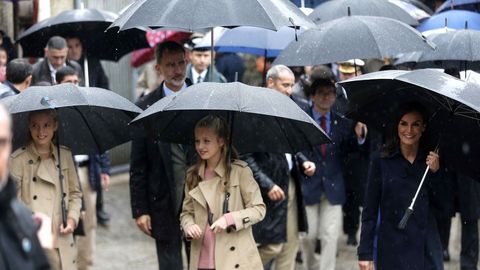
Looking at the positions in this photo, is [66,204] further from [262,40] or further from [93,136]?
[262,40]

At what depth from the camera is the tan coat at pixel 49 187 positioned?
6785 mm

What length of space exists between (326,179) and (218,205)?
277cm

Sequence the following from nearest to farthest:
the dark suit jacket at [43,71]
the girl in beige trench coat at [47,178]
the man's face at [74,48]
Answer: the girl in beige trench coat at [47,178] < the dark suit jacket at [43,71] < the man's face at [74,48]

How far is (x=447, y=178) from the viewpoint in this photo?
267 inches

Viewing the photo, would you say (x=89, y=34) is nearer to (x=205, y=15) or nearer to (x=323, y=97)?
(x=323, y=97)

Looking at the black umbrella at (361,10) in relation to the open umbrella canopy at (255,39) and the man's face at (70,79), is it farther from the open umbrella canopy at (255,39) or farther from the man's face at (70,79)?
the man's face at (70,79)

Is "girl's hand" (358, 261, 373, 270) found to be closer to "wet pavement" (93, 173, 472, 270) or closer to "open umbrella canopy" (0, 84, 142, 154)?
"open umbrella canopy" (0, 84, 142, 154)

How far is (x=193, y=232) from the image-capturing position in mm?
6434

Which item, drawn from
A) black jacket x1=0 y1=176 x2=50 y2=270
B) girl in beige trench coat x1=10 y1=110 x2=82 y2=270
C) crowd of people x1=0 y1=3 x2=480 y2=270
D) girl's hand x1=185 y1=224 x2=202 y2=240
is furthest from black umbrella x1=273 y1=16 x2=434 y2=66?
black jacket x1=0 y1=176 x2=50 y2=270

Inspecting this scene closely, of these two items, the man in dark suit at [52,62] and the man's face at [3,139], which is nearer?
the man's face at [3,139]

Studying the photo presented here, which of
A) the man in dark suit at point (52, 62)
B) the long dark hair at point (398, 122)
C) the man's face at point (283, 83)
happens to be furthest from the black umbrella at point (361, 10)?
the long dark hair at point (398, 122)

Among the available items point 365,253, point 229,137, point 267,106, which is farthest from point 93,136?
point 365,253

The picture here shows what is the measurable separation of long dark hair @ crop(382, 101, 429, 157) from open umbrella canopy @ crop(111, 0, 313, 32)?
3.04ft

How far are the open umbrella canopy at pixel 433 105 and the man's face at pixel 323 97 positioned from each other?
2076 millimetres
